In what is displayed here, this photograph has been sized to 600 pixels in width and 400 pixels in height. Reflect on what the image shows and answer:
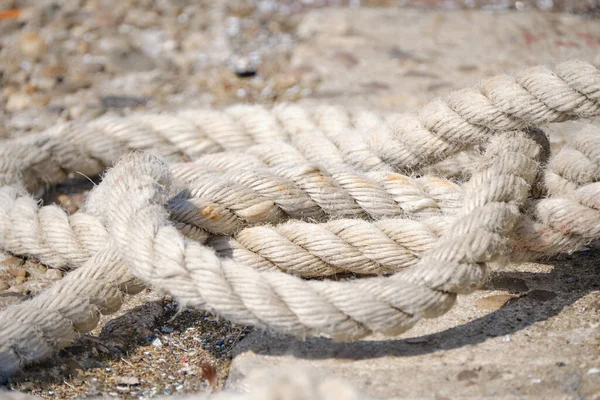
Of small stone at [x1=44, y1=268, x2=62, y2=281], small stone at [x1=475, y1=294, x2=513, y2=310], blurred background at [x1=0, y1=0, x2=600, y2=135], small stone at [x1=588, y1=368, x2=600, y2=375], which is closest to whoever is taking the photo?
small stone at [x1=588, y1=368, x2=600, y2=375]

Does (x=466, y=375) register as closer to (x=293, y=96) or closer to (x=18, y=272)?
(x=18, y=272)

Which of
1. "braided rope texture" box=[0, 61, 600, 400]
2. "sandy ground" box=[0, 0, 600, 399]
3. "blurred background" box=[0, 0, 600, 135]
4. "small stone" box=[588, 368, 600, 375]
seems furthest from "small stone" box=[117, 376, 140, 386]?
"blurred background" box=[0, 0, 600, 135]

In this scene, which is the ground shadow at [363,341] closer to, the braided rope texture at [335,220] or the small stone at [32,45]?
the braided rope texture at [335,220]

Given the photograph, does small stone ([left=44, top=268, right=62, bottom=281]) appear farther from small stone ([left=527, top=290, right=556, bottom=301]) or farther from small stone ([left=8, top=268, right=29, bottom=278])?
small stone ([left=527, top=290, right=556, bottom=301])

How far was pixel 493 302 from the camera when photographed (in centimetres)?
186

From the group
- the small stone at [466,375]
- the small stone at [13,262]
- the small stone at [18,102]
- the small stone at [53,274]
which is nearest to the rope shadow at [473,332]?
the small stone at [466,375]

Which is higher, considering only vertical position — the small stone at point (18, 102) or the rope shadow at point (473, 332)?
the small stone at point (18, 102)

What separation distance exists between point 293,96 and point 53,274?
1344mm

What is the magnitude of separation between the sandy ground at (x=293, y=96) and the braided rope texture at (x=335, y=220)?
0.11 m

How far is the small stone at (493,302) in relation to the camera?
1.84 meters

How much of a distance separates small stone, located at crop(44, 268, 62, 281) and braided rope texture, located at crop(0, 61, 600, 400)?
4cm

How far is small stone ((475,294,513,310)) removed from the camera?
1845mm

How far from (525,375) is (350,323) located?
1.21 feet

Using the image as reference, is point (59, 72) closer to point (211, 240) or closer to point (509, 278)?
point (211, 240)
